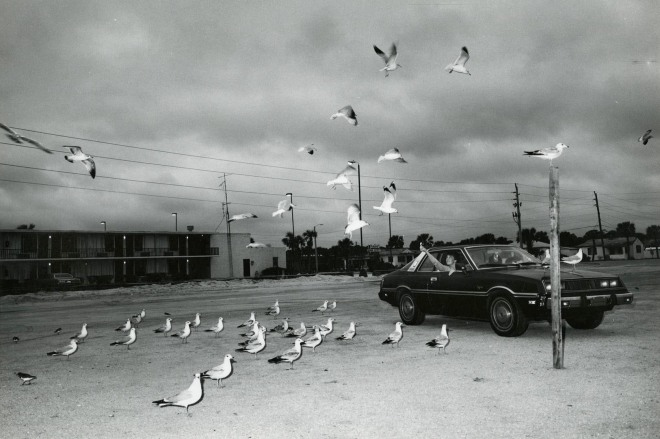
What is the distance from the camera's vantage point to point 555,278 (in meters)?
6.86

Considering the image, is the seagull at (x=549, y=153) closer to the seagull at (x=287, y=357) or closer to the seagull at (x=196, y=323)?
the seagull at (x=287, y=357)

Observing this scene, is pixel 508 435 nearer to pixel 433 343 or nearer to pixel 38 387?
pixel 433 343

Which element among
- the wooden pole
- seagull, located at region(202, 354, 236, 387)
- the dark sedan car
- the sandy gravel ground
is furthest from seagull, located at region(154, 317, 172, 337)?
the wooden pole

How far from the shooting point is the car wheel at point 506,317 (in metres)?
8.67

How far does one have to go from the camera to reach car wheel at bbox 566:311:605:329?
373 inches

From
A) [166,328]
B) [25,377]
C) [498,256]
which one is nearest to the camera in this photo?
[25,377]

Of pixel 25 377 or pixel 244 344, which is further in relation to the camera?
pixel 244 344

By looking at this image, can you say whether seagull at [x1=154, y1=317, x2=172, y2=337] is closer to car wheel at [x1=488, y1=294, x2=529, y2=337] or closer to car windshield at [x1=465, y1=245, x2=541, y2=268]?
car windshield at [x1=465, y1=245, x2=541, y2=268]

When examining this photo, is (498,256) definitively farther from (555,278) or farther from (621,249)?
(621,249)

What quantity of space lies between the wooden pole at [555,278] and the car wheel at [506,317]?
179 cm

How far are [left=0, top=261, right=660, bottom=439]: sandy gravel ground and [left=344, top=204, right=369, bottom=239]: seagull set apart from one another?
193cm

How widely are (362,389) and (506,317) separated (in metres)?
4.23

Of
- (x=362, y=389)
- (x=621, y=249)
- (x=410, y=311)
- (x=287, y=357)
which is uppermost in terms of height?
(x=621, y=249)

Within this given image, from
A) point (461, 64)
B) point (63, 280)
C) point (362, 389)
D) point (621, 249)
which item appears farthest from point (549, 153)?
point (621, 249)
